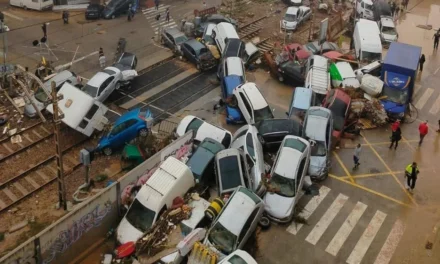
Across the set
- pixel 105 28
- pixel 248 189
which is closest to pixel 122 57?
pixel 105 28

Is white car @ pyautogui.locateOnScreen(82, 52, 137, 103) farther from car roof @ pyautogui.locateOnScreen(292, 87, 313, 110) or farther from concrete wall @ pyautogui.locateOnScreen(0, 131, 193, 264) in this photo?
car roof @ pyautogui.locateOnScreen(292, 87, 313, 110)

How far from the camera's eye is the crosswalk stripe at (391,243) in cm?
1616

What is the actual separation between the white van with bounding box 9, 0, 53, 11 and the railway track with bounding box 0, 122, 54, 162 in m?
17.2

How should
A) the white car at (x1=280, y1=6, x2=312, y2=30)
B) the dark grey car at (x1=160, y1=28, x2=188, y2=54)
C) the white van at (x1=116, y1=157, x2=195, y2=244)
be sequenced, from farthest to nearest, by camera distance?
the white car at (x1=280, y1=6, x2=312, y2=30)
the dark grey car at (x1=160, y1=28, x2=188, y2=54)
the white van at (x1=116, y1=157, x2=195, y2=244)

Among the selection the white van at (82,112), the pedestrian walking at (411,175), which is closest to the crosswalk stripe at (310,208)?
the pedestrian walking at (411,175)

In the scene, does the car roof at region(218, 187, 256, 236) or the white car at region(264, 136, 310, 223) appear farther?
the white car at region(264, 136, 310, 223)

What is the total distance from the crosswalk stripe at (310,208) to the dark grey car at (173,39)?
49.8 feet

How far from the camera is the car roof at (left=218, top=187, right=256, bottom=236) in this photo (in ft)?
50.2

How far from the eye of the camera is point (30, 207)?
17.8m

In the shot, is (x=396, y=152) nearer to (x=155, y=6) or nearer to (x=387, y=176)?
(x=387, y=176)

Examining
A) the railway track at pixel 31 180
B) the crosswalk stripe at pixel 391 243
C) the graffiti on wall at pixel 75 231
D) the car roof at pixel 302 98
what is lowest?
the crosswalk stripe at pixel 391 243

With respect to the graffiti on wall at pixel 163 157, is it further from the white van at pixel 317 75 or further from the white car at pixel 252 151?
the white van at pixel 317 75

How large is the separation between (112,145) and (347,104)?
11330 mm

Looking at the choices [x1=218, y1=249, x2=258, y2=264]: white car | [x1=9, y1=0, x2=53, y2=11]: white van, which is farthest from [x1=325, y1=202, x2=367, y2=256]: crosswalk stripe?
[x1=9, y1=0, x2=53, y2=11]: white van
